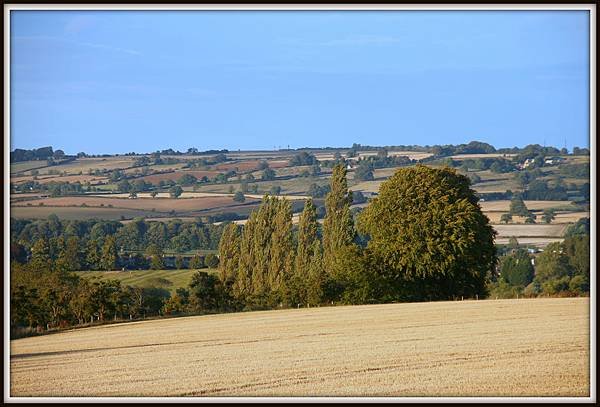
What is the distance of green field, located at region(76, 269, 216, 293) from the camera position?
8056 cm

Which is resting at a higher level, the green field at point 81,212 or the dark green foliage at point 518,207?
the green field at point 81,212

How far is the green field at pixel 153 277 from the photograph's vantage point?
8056cm

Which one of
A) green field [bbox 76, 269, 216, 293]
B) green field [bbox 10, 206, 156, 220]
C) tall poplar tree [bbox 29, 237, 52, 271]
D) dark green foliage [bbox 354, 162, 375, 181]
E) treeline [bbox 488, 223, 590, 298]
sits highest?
dark green foliage [bbox 354, 162, 375, 181]

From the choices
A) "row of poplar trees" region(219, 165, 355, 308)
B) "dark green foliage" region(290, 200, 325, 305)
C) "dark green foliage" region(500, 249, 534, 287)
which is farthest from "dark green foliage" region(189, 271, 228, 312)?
"dark green foliage" region(500, 249, 534, 287)

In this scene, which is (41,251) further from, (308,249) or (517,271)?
(517,271)

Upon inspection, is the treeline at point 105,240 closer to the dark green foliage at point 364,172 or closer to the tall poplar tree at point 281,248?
the tall poplar tree at point 281,248

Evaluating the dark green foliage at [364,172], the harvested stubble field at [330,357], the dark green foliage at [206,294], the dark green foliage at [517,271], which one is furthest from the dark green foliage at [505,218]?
the harvested stubble field at [330,357]

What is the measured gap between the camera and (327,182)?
141750mm

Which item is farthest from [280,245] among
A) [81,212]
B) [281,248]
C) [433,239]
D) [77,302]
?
[81,212]

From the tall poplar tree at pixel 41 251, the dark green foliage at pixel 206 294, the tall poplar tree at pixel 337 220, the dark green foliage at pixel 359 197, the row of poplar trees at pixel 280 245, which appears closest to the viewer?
the dark green foliage at pixel 206 294

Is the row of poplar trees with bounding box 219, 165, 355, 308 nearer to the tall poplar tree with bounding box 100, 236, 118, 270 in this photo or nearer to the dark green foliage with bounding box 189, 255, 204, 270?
the tall poplar tree with bounding box 100, 236, 118, 270

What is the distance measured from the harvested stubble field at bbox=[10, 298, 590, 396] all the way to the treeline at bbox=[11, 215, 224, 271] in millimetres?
32542

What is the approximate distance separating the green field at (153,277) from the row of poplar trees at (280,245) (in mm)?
6136

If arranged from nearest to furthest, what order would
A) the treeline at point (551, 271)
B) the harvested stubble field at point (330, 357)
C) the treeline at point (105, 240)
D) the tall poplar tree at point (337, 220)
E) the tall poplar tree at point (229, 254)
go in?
the harvested stubble field at point (330, 357) → the treeline at point (551, 271) → the tall poplar tree at point (337, 220) → the treeline at point (105, 240) → the tall poplar tree at point (229, 254)
